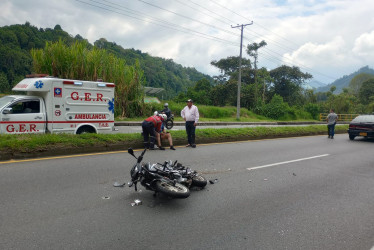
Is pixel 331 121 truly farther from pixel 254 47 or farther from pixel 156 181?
pixel 254 47

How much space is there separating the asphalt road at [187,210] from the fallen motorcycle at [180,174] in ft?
0.62

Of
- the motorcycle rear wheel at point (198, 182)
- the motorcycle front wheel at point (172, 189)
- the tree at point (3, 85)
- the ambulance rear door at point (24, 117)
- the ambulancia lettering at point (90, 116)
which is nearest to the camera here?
the motorcycle front wheel at point (172, 189)

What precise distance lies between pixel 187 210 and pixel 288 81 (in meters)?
55.2

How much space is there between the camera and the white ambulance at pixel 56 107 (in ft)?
27.4

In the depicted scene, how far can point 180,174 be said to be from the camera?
4801 millimetres

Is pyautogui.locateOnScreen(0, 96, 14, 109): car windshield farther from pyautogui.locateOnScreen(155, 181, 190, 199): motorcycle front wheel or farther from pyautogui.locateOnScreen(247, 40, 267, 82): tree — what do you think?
pyautogui.locateOnScreen(247, 40, 267, 82): tree

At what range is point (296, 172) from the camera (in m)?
6.94

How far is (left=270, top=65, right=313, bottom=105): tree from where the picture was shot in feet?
180

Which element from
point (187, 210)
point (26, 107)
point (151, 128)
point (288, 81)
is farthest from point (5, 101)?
point (288, 81)

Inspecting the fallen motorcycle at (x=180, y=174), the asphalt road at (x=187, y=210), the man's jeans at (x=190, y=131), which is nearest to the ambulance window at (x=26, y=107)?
the asphalt road at (x=187, y=210)

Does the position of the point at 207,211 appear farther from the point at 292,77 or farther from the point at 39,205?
the point at 292,77

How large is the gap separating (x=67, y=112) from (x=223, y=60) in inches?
2104

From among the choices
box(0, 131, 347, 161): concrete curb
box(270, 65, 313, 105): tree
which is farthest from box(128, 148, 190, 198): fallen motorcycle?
box(270, 65, 313, 105): tree

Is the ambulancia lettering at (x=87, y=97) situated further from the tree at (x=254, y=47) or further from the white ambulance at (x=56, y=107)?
the tree at (x=254, y=47)
